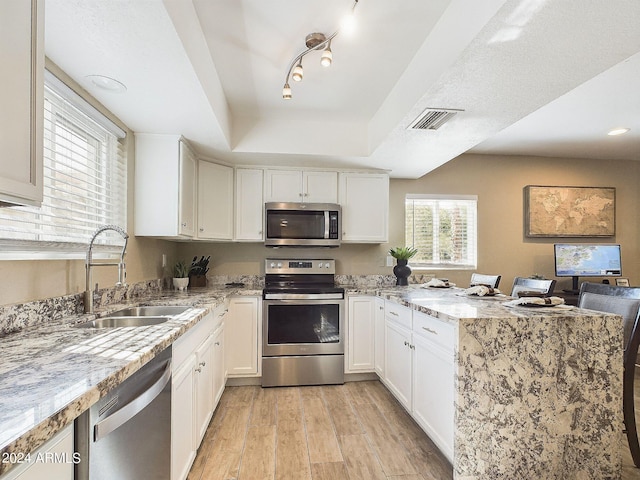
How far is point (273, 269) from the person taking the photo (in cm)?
373

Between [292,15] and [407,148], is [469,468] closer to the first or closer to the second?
[407,148]

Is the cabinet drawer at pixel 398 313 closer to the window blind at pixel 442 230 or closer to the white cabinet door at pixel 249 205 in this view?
the window blind at pixel 442 230

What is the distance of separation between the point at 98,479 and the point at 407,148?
9.26 ft

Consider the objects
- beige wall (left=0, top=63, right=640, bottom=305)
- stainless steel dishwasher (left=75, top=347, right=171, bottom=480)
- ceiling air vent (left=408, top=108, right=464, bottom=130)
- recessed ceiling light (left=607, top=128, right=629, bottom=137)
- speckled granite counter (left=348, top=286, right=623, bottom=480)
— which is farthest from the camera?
beige wall (left=0, top=63, right=640, bottom=305)

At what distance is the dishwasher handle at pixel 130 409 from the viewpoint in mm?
923

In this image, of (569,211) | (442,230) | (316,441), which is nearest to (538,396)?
(316,441)

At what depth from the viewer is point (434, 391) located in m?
2.03

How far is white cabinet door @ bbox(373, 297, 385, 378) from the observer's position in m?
3.14

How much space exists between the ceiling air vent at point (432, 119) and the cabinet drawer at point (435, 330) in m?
1.30

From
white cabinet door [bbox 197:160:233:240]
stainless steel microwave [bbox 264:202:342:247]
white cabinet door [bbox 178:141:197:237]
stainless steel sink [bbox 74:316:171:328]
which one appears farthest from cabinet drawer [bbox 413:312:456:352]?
white cabinet door [bbox 197:160:233:240]

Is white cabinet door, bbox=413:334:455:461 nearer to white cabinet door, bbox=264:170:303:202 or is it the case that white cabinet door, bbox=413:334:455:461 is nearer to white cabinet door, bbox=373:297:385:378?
white cabinet door, bbox=373:297:385:378

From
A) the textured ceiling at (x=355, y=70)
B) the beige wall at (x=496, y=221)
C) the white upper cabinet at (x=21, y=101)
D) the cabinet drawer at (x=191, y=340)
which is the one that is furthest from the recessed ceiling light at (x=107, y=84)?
the beige wall at (x=496, y=221)

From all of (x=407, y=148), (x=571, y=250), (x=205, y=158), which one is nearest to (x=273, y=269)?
(x=205, y=158)

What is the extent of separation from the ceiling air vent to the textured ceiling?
58 mm
